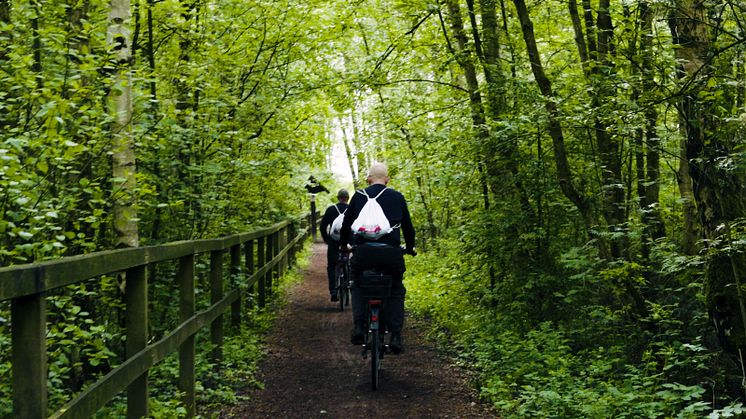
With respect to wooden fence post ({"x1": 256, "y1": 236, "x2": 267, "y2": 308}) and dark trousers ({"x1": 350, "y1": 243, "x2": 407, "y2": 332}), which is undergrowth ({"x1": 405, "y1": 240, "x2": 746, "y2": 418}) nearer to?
dark trousers ({"x1": 350, "y1": 243, "x2": 407, "y2": 332})

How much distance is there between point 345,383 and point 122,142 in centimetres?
331

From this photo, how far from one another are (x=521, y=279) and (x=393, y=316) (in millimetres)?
2326

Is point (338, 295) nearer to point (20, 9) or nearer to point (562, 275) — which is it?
point (562, 275)

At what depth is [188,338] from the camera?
18.8 feet

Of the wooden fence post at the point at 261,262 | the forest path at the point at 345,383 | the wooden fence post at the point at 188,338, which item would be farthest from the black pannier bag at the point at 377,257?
the wooden fence post at the point at 261,262

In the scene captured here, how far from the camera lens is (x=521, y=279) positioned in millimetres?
9148

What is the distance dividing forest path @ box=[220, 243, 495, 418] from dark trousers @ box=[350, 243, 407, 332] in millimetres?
645

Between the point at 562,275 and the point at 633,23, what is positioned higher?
the point at 633,23

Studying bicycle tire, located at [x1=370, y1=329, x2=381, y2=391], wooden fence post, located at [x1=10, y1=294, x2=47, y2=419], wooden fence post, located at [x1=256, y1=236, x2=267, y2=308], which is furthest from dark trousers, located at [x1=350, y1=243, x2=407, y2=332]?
wooden fence post, located at [x1=10, y1=294, x2=47, y2=419]

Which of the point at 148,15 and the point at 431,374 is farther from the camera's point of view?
the point at 148,15

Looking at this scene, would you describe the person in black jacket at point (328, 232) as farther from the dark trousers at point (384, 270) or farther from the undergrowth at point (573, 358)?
the dark trousers at point (384, 270)

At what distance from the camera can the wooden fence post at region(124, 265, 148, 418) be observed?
4.29 metres

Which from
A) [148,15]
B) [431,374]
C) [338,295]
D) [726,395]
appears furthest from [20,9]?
[338,295]

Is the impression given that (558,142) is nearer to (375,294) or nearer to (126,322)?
(375,294)
